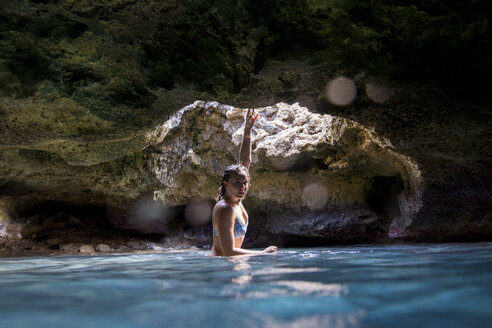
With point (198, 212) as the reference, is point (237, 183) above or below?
above

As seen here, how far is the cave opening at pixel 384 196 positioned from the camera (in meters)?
6.13

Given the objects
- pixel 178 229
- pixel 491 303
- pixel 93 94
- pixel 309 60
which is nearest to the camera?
pixel 491 303

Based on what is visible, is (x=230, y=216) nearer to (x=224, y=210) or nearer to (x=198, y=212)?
(x=224, y=210)

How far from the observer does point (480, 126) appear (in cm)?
329

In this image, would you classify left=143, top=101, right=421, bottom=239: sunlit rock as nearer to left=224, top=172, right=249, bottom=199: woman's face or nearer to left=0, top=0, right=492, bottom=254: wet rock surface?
left=0, top=0, right=492, bottom=254: wet rock surface

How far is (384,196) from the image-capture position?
20.8 feet

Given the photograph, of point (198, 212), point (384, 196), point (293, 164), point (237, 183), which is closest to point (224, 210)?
point (237, 183)

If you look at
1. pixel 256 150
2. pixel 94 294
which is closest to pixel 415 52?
pixel 94 294

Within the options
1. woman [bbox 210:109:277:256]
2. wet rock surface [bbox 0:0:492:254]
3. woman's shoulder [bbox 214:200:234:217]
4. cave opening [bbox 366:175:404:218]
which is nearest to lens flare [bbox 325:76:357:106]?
wet rock surface [bbox 0:0:492:254]

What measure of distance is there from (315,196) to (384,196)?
130 cm

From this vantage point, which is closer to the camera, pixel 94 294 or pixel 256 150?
pixel 94 294

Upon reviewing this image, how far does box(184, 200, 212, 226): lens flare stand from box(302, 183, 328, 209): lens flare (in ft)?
10.5

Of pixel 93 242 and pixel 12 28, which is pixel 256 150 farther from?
pixel 93 242

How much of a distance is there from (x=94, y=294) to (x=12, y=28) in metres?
2.10
